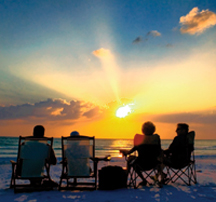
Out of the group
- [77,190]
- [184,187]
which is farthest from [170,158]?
[77,190]

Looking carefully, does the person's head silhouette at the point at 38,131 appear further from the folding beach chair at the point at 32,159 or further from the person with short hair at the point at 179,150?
the person with short hair at the point at 179,150

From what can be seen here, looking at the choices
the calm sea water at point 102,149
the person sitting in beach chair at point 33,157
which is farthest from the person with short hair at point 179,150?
the calm sea water at point 102,149

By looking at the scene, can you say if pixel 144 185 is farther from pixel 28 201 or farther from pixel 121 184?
pixel 28 201

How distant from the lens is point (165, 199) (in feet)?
15.2

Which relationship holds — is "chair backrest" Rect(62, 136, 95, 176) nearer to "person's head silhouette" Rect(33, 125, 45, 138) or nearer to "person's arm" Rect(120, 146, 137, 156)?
"person's head silhouette" Rect(33, 125, 45, 138)

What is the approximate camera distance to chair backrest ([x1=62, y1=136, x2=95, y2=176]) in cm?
527

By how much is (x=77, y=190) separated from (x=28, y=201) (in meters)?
1.28

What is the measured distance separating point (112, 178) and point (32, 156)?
5.80 ft

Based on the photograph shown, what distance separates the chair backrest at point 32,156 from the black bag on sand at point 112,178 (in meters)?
1.31

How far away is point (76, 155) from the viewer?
5312 millimetres

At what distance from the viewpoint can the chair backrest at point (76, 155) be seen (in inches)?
208

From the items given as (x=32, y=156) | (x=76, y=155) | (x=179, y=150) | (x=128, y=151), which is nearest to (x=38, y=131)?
(x=32, y=156)

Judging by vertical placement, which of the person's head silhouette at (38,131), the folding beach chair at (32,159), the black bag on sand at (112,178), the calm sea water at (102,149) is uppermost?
the calm sea water at (102,149)

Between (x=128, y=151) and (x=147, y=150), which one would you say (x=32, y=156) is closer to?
(x=128, y=151)
